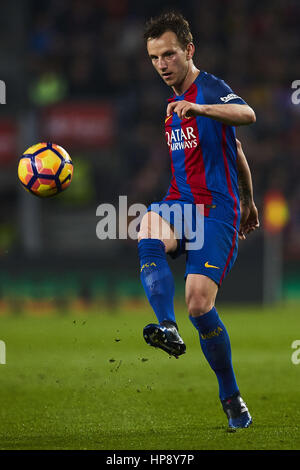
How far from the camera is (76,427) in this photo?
512 cm

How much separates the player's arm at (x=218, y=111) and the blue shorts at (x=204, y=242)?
0.59 m

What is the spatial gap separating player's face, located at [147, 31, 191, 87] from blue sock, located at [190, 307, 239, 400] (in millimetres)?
1391

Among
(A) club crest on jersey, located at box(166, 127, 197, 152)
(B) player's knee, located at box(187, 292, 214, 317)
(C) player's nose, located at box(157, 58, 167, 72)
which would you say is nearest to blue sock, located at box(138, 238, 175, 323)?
(B) player's knee, located at box(187, 292, 214, 317)

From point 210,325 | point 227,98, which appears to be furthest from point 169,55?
point 210,325

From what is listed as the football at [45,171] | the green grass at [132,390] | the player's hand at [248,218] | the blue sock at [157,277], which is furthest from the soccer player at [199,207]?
the football at [45,171]

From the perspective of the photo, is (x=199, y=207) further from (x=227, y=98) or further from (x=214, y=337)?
(x=214, y=337)

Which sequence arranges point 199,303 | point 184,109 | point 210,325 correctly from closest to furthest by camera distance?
1. point 184,109
2. point 199,303
3. point 210,325

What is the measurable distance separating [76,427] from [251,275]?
9516 mm

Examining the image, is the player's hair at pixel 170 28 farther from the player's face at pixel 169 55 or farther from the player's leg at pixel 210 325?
the player's leg at pixel 210 325

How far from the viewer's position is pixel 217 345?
5.01 m

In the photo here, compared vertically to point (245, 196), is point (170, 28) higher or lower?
higher

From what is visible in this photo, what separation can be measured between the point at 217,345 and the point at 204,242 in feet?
1.96
